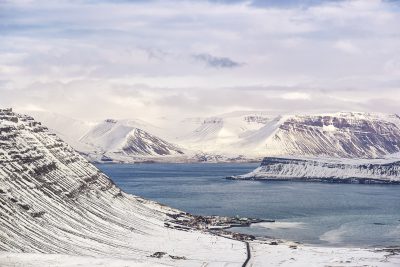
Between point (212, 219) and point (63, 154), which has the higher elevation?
point (63, 154)

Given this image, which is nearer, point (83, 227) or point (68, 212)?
point (83, 227)

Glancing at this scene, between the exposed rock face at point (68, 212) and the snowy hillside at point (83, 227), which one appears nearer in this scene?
the snowy hillside at point (83, 227)

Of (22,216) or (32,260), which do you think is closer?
(32,260)

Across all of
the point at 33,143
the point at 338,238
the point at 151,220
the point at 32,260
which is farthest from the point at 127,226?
the point at 32,260

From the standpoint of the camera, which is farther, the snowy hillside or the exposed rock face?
the exposed rock face

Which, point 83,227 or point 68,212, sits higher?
point 68,212

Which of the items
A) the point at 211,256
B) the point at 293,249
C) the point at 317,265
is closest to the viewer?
the point at 317,265

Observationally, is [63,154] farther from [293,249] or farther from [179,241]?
[293,249]

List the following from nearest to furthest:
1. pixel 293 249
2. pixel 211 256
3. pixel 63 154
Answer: pixel 211 256
pixel 293 249
pixel 63 154
